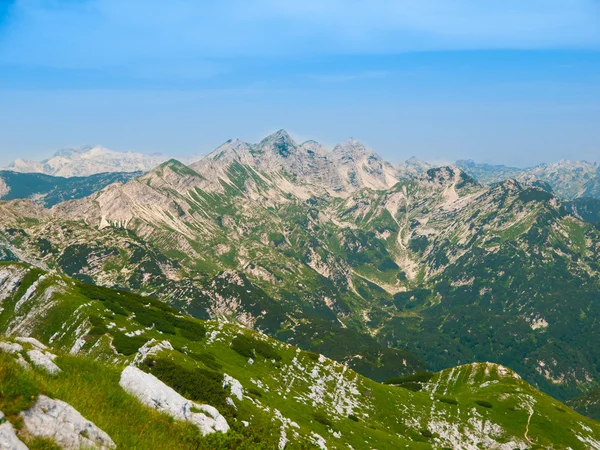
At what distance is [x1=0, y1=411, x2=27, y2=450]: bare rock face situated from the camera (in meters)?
10.8

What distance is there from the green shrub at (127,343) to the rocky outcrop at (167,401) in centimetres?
8938

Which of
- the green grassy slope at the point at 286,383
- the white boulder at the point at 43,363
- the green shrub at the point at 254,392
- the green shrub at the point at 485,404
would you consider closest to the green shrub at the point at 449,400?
the green grassy slope at the point at 286,383

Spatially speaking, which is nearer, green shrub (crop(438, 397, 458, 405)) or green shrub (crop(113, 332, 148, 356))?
green shrub (crop(113, 332, 148, 356))

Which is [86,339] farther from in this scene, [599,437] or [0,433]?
[599,437]

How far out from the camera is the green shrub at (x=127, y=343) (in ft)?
355

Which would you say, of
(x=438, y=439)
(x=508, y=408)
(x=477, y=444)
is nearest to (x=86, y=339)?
(x=438, y=439)

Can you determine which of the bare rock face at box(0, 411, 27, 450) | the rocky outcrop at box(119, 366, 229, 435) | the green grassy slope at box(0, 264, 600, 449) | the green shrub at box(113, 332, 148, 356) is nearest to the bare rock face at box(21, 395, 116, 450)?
the bare rock face at box(0, 411, 27, 450)

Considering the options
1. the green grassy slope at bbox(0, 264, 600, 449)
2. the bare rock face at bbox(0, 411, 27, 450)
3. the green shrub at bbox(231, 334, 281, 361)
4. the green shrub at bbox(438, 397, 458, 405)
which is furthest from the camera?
the green shrub at bbox(438, 397, 458, 405)

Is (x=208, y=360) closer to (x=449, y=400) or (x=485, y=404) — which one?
(x=449, y=400)

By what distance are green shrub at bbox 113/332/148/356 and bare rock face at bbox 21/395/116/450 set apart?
10254 cm

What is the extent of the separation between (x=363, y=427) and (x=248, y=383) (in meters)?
27.4

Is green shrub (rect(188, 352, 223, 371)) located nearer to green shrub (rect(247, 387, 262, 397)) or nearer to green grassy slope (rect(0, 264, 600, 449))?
green grassy slope (rect(0, 264, 600, 449))

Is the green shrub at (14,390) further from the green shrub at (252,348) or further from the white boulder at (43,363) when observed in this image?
the green shrub at (252,348)

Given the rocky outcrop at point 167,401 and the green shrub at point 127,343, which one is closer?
the rocky outcrop at point 167,401
